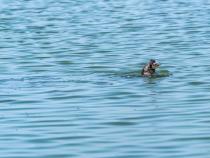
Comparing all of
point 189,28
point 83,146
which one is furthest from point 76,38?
point 83,146

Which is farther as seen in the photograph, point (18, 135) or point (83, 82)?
point (83, 82)

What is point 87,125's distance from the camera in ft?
54.3

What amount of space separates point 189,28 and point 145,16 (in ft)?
20.5

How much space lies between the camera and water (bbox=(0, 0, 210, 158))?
15.0 metres

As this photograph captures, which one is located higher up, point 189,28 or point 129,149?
point 129,149

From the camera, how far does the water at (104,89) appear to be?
14969 millimetres

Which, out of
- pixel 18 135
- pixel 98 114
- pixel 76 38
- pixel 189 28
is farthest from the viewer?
pixel 189 28

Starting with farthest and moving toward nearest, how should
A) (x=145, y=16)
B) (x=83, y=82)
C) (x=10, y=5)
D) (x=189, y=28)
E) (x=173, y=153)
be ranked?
(x=10, y=5)
(x=145, y=16)
(x=189, y=28)
(x=83, y=82)
(x=173, y=153)

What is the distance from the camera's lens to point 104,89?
816 inches

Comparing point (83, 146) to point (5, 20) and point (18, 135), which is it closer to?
point (18, 135)

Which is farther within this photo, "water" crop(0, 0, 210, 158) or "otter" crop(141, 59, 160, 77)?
"otter" crop(141, 59, 160, 77)

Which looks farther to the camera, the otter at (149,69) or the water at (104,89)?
the otter at (149,69)

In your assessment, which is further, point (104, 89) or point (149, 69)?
point (149, 69)

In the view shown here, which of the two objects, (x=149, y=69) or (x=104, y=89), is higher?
(x=104, y=89)
